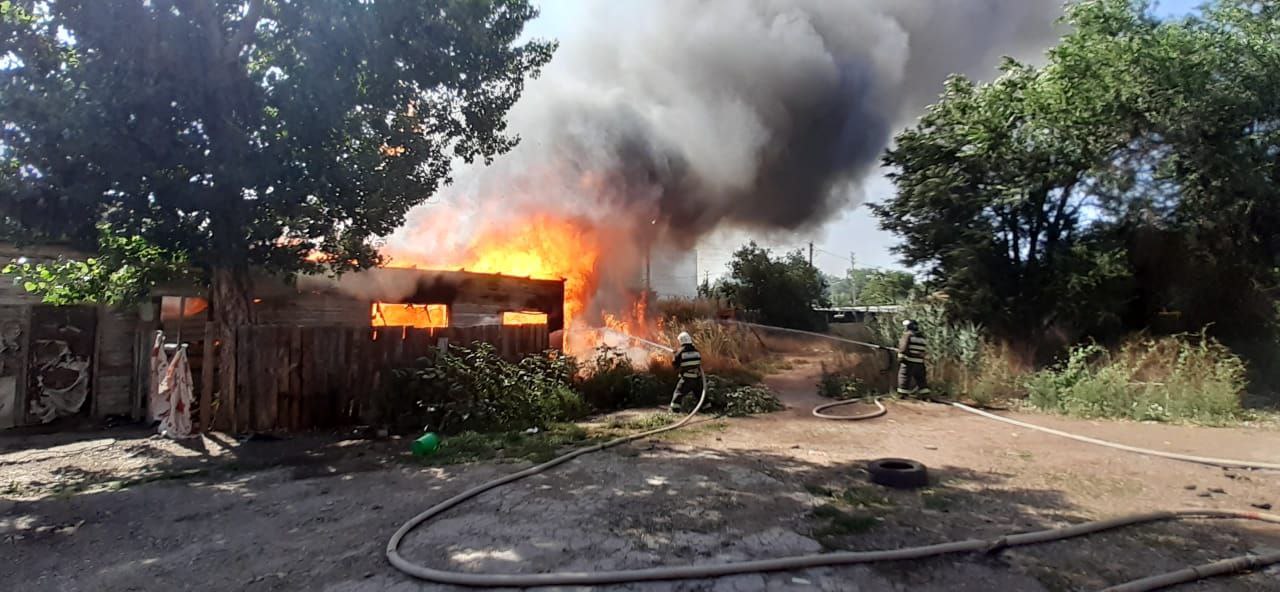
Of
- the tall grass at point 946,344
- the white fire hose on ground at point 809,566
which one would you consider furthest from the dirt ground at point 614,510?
the tall grass at point 946,344

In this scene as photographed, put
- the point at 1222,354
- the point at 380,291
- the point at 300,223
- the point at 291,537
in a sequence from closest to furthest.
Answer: the point at 291,537 < the point at 300,223 < the point at 1222,354 < the point at 380,291

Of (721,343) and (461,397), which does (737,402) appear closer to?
(461,397)

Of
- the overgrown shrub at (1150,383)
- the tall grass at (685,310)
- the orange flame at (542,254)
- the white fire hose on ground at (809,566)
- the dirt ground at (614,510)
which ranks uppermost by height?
the orange flame at (542,254)

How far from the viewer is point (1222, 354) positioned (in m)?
11.4

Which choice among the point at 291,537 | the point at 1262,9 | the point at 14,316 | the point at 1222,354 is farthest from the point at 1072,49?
the point at 14,316

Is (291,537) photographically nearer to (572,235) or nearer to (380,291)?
(380,291)

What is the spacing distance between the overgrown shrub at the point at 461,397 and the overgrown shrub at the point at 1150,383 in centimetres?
823

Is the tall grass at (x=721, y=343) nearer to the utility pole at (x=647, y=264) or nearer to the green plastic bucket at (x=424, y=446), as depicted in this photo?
the utility pole at (x=647, y=264)

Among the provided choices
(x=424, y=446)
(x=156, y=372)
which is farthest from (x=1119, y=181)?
(x=156, y=372)

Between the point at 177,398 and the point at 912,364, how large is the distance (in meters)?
11.2

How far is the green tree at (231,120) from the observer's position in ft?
22.9

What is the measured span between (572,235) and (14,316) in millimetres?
10529

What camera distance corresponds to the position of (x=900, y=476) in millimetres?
5723

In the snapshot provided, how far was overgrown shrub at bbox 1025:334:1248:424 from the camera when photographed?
32.1 ft
